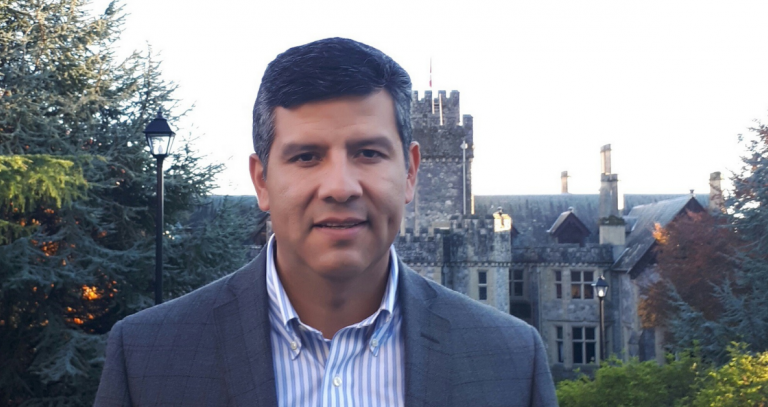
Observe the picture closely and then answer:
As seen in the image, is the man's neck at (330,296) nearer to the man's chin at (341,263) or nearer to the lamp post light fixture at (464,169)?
the man's chin at (341,263)

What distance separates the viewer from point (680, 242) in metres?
28.8

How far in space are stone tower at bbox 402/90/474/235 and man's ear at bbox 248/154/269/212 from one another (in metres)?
32.8

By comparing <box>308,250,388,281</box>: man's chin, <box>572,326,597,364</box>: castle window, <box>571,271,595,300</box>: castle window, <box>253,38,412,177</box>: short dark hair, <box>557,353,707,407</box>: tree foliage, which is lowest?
<box>572,326,597,364</box>: castle window

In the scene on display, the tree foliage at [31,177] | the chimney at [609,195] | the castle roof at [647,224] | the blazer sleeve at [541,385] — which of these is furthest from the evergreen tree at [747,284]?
the blazer sleeve at [541,385]

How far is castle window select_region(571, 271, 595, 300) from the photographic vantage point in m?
35.6

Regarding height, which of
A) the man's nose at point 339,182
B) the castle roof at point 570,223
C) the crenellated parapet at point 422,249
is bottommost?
the crenellated parapet at point 422,249

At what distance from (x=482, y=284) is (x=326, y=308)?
102 ft

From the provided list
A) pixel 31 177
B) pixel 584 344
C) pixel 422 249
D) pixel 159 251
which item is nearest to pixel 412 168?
pixel 159 251

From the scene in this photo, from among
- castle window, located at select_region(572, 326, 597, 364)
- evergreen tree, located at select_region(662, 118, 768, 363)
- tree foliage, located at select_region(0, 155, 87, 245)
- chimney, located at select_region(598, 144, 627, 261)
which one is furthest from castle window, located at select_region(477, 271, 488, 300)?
tree foliage, located at select_region(0, 155, 87, 245)

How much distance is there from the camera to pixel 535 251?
3600 centimetres

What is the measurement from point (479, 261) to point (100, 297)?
18753 millimetres

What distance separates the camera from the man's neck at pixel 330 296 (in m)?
2.45

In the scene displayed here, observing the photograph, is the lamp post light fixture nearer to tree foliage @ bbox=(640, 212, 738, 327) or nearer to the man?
tree foliage @ bbox=(640, 212, 738, 327)

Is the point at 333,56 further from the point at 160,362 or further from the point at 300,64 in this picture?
the point at 160,362
